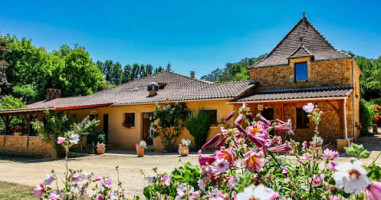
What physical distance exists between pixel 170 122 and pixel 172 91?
3.78 meters

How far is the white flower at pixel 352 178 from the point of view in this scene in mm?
851

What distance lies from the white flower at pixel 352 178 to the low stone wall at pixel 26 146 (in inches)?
561

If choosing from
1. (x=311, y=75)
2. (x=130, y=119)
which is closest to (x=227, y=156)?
(x=311, y=75)

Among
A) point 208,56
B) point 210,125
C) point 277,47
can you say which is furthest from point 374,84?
point 210,125

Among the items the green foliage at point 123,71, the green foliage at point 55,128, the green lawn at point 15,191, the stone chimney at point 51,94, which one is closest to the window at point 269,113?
the green foliage at point 55,128

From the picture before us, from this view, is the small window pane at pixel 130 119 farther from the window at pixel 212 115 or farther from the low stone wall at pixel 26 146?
the window at pixel 212 115

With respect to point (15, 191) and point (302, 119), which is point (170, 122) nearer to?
point (302, 119)

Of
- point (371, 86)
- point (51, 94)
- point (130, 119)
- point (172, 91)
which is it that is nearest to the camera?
point (130, 119)

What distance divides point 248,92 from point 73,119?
11785mm

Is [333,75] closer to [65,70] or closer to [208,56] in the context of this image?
[208,56]

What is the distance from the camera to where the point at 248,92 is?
1511 centimetres

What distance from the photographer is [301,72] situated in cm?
1505

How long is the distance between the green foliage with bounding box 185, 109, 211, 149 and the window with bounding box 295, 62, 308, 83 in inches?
235

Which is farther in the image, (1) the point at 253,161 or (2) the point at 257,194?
(1) the point at 253,161
